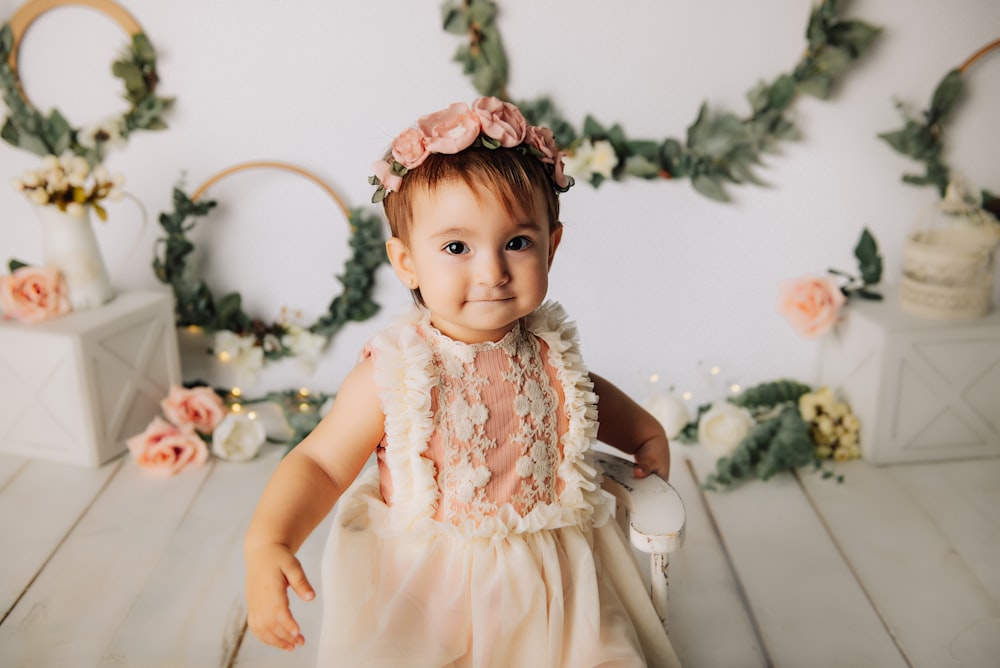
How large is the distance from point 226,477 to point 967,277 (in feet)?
5.78

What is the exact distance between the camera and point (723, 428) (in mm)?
2137

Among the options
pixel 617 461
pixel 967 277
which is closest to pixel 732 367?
pixel 967 277

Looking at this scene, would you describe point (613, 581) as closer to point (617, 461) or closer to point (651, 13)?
point (617, 461)

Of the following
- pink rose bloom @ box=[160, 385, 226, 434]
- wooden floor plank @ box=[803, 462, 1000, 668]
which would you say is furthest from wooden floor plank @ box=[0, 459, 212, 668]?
wooden floor plank @ box=[803, 462, 1000, 668]

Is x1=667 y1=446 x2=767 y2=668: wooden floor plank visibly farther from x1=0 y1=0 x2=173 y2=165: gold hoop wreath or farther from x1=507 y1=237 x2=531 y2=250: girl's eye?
x1=0 y1=0 x2=173 y2=165: gold hoop wreath

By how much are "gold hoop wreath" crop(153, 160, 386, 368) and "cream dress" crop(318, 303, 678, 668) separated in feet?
3.31

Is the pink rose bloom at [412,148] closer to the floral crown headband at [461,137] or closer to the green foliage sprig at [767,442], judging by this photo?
the floral crown headband at [461,137]

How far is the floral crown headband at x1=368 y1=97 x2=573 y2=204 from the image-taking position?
1.08m

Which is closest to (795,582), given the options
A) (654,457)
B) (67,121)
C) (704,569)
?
(704,569)

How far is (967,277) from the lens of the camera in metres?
2.03

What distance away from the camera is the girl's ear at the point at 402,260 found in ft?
3.85

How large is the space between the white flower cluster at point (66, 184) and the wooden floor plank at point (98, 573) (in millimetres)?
631

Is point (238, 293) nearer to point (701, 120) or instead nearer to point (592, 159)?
point (592, 159)

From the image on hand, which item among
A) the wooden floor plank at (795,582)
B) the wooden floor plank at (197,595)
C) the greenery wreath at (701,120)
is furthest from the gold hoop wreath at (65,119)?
the wooden floor plank at (795,582)
